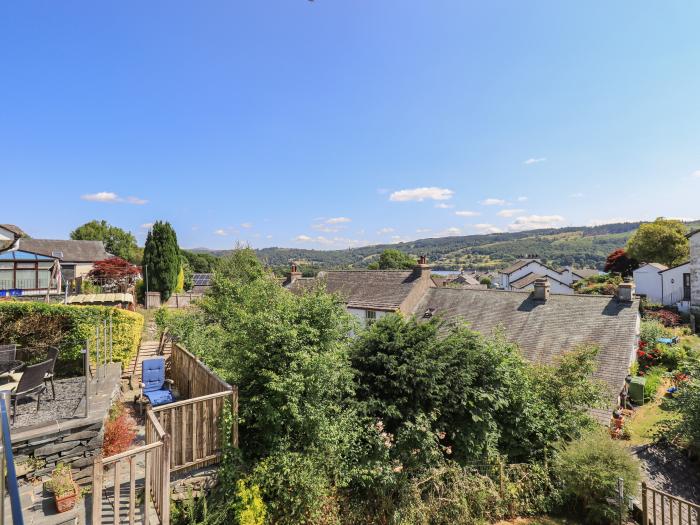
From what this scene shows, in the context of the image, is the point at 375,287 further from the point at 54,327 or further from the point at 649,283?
the point at 649,283

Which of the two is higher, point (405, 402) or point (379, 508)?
point (405, 402)

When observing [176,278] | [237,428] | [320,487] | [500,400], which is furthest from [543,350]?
[176,278]

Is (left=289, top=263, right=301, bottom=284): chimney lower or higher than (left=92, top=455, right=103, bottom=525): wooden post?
higher

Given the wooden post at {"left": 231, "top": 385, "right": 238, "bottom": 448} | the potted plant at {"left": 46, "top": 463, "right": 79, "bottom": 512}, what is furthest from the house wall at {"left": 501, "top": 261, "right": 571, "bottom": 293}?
the potted plant at {"left": 46, "top": 463, "right": 79, "bottom": 512}

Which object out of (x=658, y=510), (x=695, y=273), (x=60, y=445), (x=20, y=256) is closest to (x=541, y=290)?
(x=658, y=510)

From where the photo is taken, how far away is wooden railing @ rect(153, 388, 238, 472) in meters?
6.12

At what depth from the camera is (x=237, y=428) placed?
6.60 metres

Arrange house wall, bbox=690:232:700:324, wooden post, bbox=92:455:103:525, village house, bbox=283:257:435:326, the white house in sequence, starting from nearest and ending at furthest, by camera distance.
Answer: wooden post, bbox=92:455:103:525 < village house, bbox=283:257:435:326 < house wall, bbox=690:232:700:324 < the white house

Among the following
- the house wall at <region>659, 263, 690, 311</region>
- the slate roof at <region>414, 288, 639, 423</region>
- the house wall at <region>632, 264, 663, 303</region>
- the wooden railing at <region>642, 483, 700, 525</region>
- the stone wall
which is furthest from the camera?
the house wall at <region>632, 264, 663, 303</region>

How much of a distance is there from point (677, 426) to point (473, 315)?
39.1 feet

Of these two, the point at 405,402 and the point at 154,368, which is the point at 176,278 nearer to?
the point at 154,368

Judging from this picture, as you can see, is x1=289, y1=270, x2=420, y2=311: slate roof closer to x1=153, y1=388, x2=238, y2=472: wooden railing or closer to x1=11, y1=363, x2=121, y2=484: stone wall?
x1=153, y1=388, x2=238, y2=472: wooden railing

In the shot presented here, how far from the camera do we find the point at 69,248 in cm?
4131

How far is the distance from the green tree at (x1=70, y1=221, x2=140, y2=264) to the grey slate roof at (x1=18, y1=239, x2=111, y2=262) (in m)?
25.0
